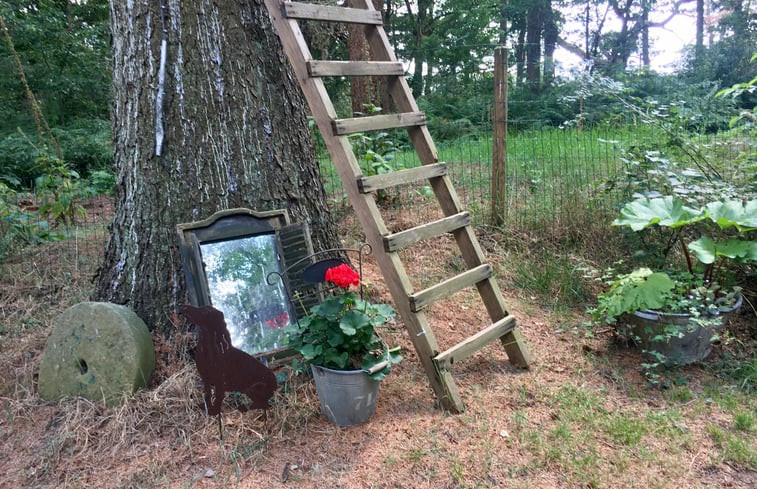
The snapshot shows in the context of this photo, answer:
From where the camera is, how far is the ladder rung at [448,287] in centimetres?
256

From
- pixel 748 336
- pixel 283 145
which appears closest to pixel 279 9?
pixel 283 145

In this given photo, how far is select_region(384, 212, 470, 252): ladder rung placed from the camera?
8.37 ft

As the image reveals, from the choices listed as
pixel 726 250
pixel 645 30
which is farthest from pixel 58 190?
pixel 645 30

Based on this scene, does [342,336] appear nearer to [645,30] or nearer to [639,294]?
[639,294]

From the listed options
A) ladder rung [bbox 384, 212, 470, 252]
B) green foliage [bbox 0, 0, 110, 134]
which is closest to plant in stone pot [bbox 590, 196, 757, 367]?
ladder rung [bbox 384, 212, 470, 252]

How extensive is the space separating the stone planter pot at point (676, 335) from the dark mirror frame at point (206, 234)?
223 centimetres

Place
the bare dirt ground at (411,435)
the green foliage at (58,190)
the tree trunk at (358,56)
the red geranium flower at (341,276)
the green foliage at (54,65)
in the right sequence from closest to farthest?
the bare dirt ground at (411,435) → the red geranium flower at (341,276) → the green foliage at (58,190) → the tree trunk at (358,56) → the green foliage at (54,65)

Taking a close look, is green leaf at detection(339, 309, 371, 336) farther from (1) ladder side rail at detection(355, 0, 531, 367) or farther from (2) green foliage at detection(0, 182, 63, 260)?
(2) green foliage at detection(0, 182, 63, 260)

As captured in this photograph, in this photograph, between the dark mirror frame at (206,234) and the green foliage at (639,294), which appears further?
the green foliage at (639,294)

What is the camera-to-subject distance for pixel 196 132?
2920 mm

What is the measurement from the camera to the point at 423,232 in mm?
2744

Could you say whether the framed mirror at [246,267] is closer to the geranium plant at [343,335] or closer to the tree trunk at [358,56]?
the geranium plant at [343,335]

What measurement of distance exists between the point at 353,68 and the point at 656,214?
2.12m

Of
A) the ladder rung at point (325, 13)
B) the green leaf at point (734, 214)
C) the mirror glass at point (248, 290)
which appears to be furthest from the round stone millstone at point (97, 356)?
the green leaf at point (734, 214)
